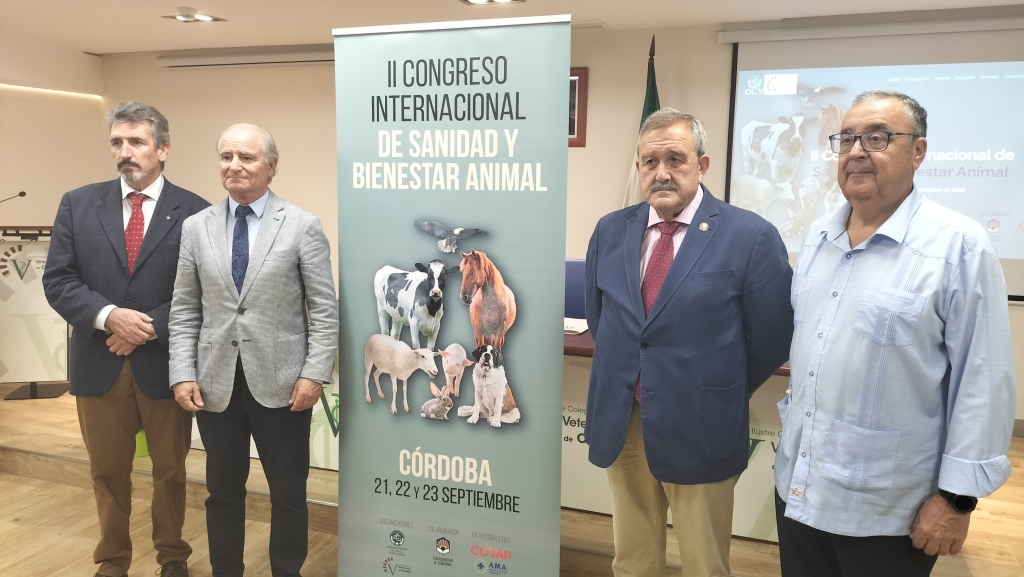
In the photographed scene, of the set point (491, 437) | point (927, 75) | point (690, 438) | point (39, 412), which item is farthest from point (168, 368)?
point (927, 75)

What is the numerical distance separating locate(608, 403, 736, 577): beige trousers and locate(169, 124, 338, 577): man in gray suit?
39.6 inches

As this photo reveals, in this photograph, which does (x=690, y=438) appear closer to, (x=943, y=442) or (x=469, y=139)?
(x=943, y=442)

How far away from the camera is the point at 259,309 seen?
215 centimetres

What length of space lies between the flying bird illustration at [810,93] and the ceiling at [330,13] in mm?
480

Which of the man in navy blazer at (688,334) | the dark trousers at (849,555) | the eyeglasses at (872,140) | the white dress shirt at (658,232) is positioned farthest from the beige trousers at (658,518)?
the eyeglasses at (872,140)

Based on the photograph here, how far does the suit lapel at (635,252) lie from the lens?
69.8 inches

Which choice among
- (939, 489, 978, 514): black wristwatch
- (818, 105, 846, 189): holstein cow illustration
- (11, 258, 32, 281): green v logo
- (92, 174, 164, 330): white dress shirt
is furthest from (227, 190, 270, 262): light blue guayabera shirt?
(818, 105, 846, 189): holstein cow illustration

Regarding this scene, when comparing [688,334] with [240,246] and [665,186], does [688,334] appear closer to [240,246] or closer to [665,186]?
[665,186]

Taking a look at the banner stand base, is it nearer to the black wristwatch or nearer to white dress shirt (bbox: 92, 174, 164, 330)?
white dress shirt (bbox: 92, 174, 164, 330)

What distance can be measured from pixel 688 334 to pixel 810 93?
360cm

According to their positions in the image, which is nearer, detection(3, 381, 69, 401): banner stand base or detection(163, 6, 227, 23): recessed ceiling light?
detection(163, 6, 227, 23): recessed ceiling light

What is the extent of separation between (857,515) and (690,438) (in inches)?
16.3

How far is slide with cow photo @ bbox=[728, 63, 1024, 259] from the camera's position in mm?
4273

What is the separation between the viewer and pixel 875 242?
145cm
